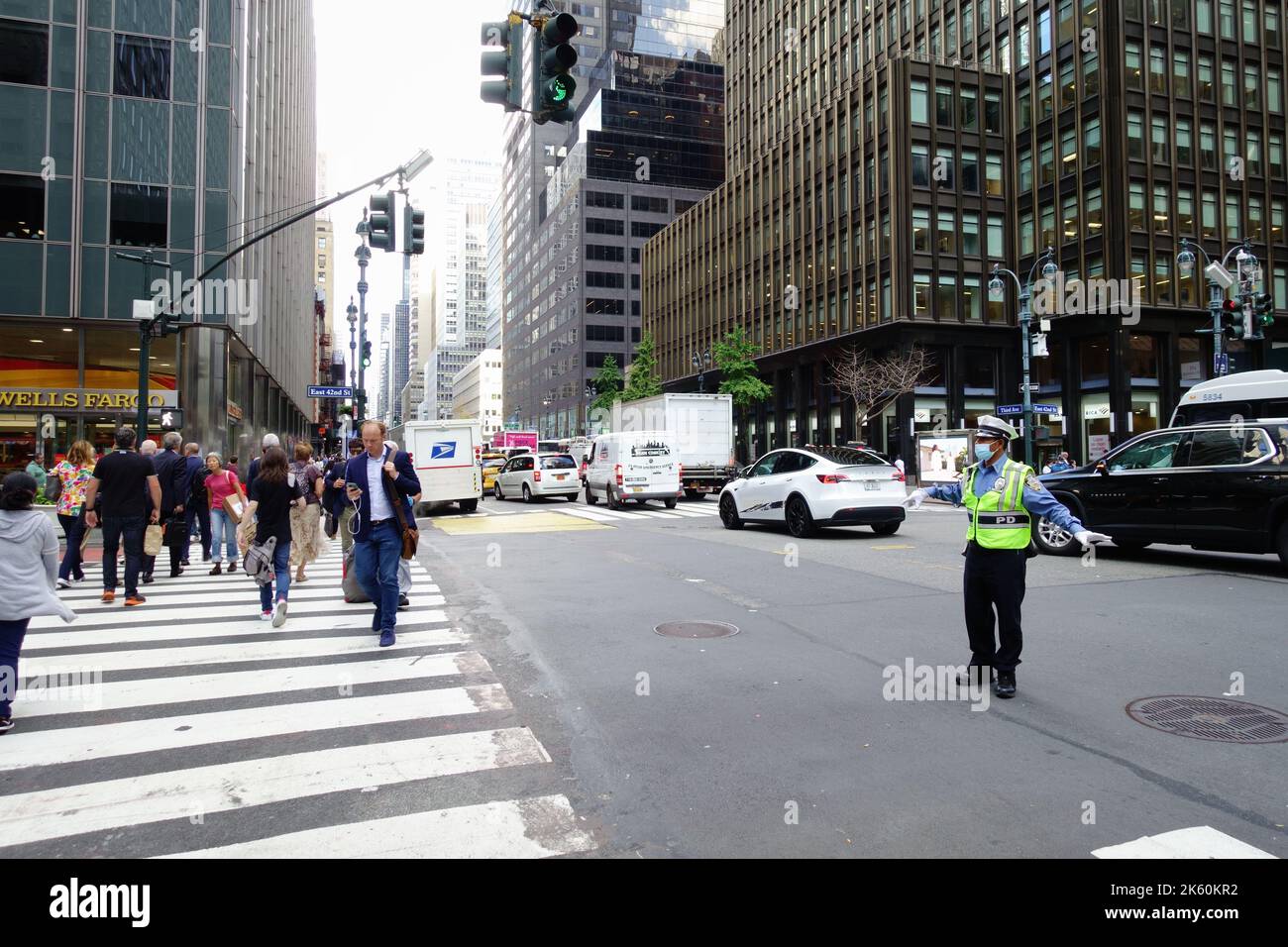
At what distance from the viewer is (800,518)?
15.6 metres

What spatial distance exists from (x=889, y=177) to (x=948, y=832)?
48.6 metres

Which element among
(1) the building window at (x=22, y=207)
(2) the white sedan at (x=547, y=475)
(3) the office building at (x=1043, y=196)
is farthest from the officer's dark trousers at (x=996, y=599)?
(3) the office building at (x=1043, y=196)

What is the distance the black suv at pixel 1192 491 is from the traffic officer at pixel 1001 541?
6.87 meters

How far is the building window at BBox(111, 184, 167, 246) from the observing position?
24953 mm

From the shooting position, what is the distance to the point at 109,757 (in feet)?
15.1

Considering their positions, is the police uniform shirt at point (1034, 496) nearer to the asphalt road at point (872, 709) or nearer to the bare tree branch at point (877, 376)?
the asphalt road at point (872, 709)

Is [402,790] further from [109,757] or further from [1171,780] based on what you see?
[1171,780]

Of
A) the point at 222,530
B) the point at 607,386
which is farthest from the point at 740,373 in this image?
the point at 222,530

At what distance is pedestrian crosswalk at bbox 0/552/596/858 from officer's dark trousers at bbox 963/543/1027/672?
123 inches

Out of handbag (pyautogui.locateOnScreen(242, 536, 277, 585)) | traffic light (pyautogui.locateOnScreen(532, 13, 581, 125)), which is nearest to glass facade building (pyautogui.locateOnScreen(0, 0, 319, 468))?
handbag (pyautogui.locateOnScreen(242, 536, 277, 585))

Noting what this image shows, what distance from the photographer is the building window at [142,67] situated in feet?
82.7

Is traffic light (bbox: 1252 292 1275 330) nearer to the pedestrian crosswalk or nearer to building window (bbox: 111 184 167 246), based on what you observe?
the pedestrian crosswalk

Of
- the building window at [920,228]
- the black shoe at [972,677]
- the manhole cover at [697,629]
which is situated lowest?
the black shoe at [972,677]
